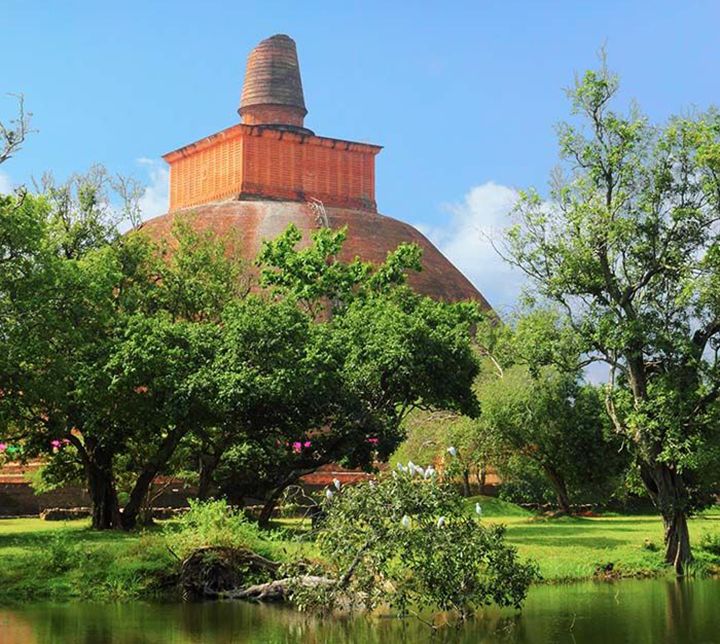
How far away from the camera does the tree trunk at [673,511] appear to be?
62.2 ft

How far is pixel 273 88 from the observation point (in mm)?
48906

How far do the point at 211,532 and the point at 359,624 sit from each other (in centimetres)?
304

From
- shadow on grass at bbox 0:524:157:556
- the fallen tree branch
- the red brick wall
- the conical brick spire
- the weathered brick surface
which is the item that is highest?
the conical brick spire

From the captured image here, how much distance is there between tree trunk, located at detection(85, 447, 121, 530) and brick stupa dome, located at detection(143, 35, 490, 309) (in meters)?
19.6

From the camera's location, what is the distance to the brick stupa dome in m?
43.9

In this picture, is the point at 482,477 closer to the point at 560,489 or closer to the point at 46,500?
the point at 560,489

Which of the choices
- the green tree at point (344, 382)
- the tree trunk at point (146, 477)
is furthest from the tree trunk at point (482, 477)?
the tree trunk at point (146, 477)

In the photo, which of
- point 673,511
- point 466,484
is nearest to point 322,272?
point 466,484

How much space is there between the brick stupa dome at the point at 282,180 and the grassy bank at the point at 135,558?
21.2 metres

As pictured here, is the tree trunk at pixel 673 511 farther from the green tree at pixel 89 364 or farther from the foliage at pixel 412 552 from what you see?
the green tree at pixel 89 364

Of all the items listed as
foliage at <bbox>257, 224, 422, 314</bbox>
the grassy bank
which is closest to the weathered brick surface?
foliage at <bbox>257, 224, 422, 314</bbox>

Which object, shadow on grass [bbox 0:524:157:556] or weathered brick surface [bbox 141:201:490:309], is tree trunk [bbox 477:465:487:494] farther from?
shadow on grass [bbox 0:524:157:556]

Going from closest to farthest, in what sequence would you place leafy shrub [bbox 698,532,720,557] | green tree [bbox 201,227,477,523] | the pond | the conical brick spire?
the pond → leafy shrub [bbox 698,532,720,557] → green tree [bbox 201,227,477,523] → the conical brick spire

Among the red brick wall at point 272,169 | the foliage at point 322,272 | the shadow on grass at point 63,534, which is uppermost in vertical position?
the red brick wall at point 272,169
